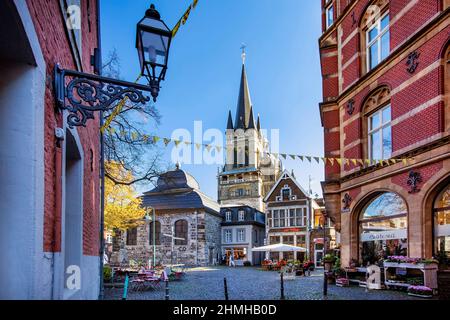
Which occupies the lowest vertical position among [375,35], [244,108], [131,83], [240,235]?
[240,235]

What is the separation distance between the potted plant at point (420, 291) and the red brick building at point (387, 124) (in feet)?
3.88

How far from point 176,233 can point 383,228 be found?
30.0 m

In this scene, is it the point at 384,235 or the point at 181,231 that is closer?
the point at 384,235

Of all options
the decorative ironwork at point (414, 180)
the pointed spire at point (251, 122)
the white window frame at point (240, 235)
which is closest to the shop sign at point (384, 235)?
the decorative ironwork at point (414, 180)

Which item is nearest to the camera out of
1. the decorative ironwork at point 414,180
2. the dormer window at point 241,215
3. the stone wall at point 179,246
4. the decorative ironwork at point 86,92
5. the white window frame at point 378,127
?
the decorative ironwork at point 86,92

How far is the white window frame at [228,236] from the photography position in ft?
150

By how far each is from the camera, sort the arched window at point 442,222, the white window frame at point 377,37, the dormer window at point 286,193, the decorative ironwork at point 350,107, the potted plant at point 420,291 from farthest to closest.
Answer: the dormer window at point 286,193 < the decorative ironwork at point 350,107 < the white window frame at point 377,37 < the arched window at point 442,222 < the potted plant at point 420,291

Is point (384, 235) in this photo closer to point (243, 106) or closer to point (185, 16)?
point (185, 16)

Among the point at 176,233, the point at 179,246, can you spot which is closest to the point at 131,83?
the point at 179,246

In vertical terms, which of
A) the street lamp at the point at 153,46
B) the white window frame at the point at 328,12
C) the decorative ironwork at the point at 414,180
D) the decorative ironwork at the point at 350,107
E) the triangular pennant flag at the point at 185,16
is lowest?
the decorative ironwork at the point at 414,180

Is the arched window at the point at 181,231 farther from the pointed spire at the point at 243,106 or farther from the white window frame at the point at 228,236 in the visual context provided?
the pointed spire at the point at 243,106

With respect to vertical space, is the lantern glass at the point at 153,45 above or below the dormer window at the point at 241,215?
above

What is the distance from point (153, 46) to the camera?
3900 millimetres

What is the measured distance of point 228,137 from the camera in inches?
2803
